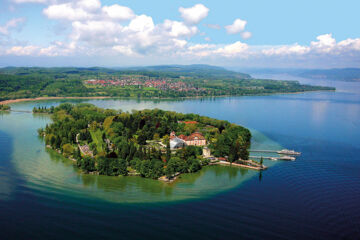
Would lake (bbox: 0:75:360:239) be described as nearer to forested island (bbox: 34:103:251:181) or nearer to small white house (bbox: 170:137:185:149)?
forested island (bbox: 34:103:251:181)

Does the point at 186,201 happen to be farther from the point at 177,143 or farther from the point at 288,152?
the point at 288,152

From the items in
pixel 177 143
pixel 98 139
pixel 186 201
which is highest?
pixel 177 143

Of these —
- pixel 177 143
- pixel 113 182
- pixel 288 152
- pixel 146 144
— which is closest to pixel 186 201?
pixel 113 182

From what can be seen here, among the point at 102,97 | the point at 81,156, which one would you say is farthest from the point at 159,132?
the point at 102,97

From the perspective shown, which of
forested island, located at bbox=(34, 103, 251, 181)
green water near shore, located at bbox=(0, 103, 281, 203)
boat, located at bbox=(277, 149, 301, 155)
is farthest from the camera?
boat, located at bbox=(277, 149, 301, 155)

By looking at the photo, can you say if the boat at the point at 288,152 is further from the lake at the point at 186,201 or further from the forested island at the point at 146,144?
the forested island at the point at 146,144

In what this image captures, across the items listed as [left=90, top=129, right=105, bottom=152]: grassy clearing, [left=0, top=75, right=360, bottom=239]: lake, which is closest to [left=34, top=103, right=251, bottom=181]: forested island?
[left=90, top=129, right=105, bottom=152]: grassy clearing

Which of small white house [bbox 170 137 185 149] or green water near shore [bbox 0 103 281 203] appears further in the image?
small white house [bbox 170 137 185 149]

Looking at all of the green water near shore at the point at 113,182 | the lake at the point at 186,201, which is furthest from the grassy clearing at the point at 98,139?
the lake at the point at 186,201
